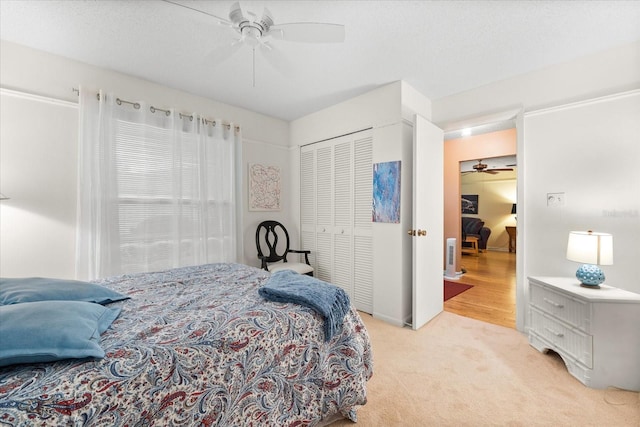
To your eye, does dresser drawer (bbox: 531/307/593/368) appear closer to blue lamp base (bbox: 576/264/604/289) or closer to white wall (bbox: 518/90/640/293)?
blue lamp base (bbox: 576/264/604/289)

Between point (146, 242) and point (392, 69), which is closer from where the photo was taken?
point (392, 69)

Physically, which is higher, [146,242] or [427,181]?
[427,181]

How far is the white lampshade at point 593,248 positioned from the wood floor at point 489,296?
1093 mm

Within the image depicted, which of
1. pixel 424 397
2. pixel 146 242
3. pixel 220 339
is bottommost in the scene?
pixel 424 397

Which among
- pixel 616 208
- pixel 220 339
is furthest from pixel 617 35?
pixel 220 339

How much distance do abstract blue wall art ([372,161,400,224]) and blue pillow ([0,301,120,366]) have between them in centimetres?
254

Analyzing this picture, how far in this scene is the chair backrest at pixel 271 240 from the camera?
367cm

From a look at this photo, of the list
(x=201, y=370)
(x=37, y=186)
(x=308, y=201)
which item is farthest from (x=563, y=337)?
(x=37, y=186)

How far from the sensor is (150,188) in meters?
2.80

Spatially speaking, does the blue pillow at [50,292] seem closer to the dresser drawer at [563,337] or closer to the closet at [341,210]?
the closet at [341,210]

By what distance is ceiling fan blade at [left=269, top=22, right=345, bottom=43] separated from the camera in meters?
1.66

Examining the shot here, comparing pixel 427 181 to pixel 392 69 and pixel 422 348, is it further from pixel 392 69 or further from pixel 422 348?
pixel 422 348

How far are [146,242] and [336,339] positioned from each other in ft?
7.48

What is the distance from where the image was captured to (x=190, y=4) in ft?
5.85
